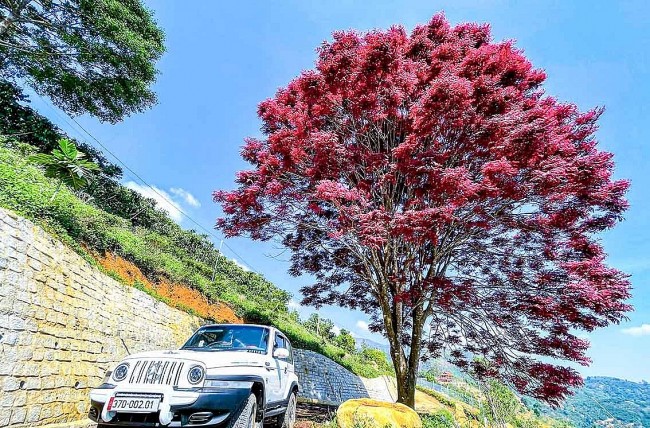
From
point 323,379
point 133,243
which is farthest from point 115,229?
point 323,379

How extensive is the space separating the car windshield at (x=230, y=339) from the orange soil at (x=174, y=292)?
13.5 feet

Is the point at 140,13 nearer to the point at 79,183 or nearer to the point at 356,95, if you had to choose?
the point at 79,183

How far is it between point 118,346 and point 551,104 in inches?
463

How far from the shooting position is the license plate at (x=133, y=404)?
362 centimetres

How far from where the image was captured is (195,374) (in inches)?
154

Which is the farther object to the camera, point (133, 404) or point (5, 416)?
point (5, 416)

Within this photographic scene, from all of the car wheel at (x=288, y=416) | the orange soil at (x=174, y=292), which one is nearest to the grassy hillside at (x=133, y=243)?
the orange soil at (x=174, y=292)

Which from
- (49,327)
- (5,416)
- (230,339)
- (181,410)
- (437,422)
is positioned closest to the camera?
(181,410)

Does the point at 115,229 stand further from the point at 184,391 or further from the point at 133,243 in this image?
the point at 184,391

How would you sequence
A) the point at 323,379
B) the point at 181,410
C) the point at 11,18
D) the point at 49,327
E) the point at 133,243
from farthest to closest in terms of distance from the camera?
the point at 323,379 < the point at 11,18 < the point at 133,243 < the point at 49,327 < the point at 181,410

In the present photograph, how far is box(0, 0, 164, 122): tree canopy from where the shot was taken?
A: 13.1 meters

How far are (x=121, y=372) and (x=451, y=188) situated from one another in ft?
19.5

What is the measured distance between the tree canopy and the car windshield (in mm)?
13134

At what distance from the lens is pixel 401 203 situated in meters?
8.59
